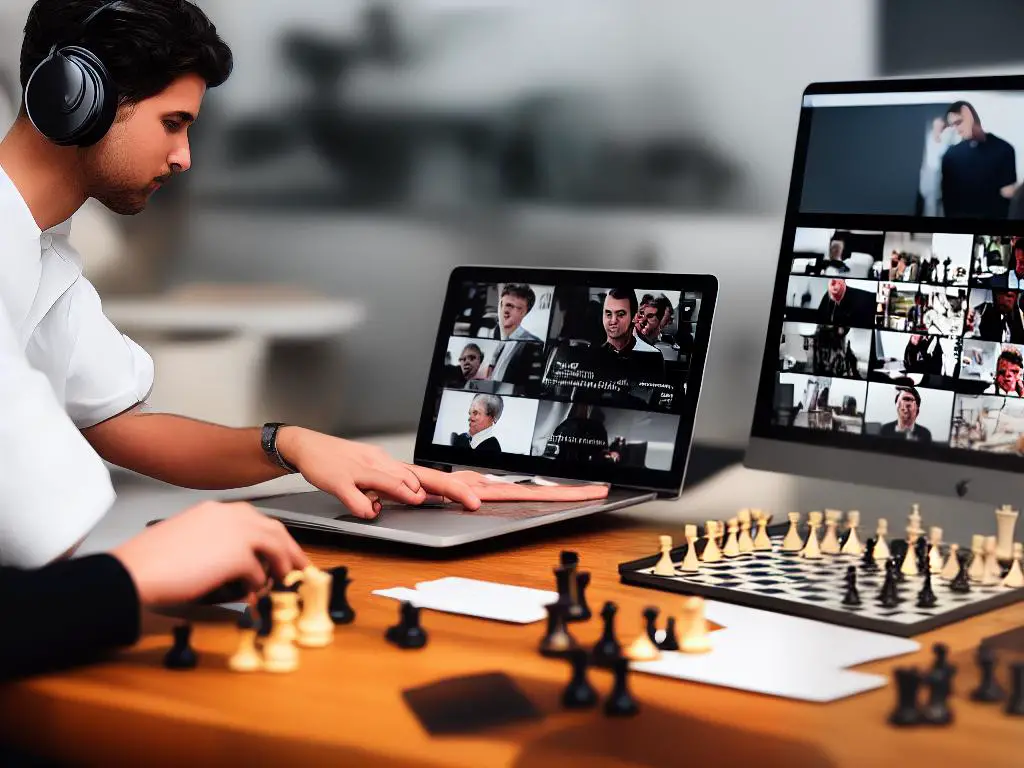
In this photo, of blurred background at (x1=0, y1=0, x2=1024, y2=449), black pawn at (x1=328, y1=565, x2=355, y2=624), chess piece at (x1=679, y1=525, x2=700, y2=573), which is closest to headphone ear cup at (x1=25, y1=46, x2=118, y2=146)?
black pawn at (x1=328, y1=565, x2=355, y2=624)

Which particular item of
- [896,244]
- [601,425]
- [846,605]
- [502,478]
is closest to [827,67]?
[896,244]

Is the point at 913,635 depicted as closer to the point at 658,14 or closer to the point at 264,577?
the point at 264,577

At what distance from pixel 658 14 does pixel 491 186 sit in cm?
38

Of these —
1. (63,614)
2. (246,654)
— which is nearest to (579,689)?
(246,654)

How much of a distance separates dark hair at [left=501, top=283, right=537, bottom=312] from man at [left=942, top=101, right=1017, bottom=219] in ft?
1.96

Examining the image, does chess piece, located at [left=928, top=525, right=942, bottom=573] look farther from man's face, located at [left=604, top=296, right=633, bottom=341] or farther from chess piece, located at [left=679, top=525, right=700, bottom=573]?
man's face, located at [left=604, top=296, right=633, bottom=341]

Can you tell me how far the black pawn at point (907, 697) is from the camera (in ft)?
2.47

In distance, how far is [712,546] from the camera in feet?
4.17

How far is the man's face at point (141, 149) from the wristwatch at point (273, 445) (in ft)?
1.02

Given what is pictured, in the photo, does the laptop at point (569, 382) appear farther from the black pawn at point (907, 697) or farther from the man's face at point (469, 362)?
the black pawn at point (907, 697)

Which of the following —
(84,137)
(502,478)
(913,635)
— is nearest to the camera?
(913,635)

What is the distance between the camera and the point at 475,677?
85cm

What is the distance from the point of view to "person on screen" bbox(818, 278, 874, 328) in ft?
4.25

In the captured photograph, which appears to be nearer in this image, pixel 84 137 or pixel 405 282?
pixel 84 137
